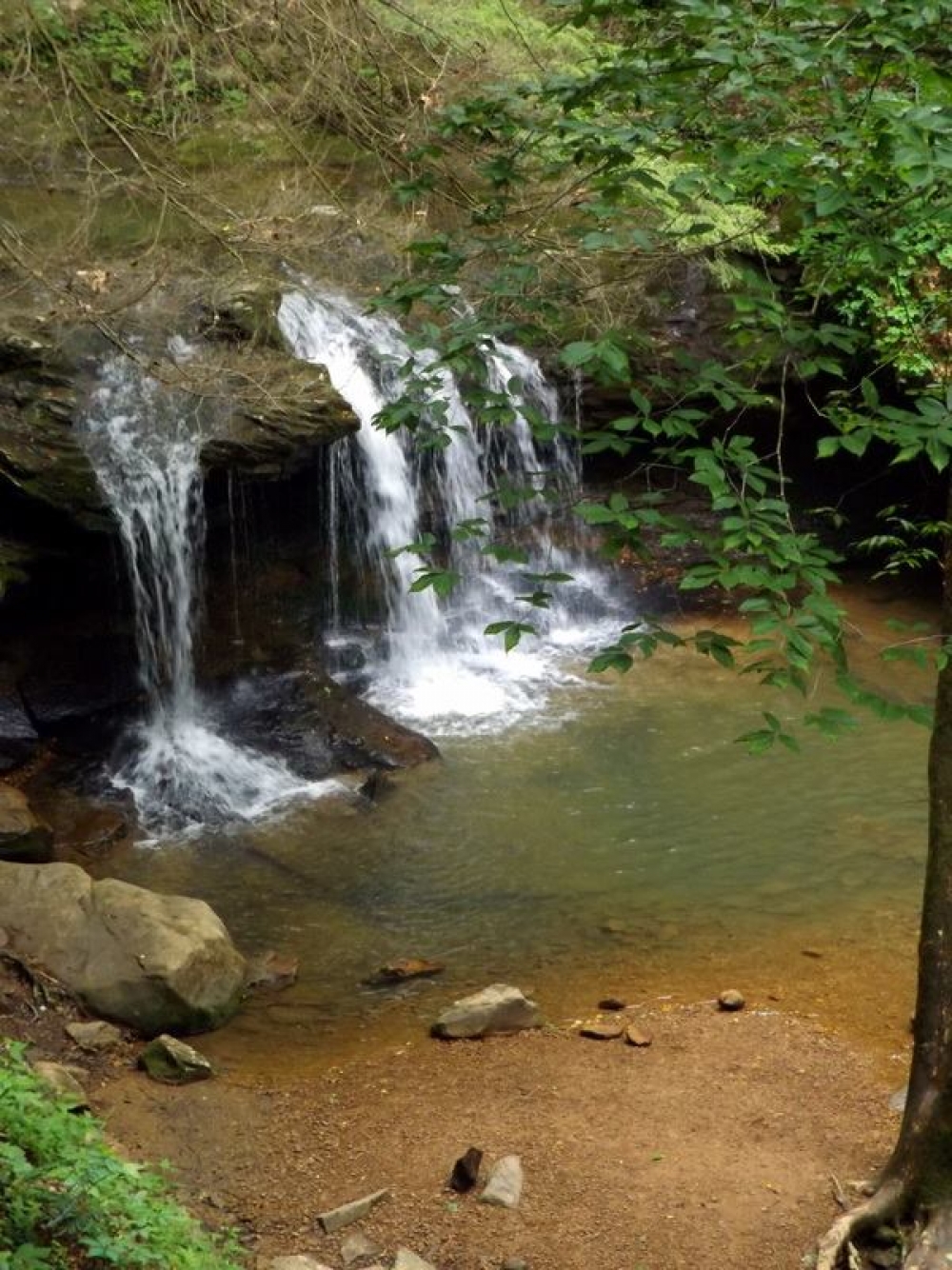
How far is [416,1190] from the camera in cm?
510

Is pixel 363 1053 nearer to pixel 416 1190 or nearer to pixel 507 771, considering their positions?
pixel 416 1190

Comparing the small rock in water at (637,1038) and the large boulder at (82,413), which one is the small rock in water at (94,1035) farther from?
the large boulder at (82,413)

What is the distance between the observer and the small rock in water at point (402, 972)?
7.12 meters

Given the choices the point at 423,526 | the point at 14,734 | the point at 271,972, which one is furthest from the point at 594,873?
the point at 423,526

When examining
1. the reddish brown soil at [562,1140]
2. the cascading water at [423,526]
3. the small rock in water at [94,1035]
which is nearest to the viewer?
the reddish brown soil at [562,1140]

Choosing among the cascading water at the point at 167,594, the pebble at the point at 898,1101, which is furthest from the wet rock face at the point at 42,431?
the pebble at the point at 898,1101

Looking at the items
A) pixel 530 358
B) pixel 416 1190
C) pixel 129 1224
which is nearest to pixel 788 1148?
pixel 416 1190

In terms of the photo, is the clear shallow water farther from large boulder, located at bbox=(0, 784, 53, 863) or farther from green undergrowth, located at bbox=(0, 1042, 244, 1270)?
green undergrowth, located at bbox=(0, 1042, 244, 1270)

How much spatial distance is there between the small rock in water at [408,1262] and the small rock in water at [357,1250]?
0.37 feet

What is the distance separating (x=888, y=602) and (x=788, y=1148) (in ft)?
27.5

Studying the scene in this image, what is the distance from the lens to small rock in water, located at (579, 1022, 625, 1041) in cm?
642

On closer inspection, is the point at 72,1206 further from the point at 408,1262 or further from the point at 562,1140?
the point at 562,1140

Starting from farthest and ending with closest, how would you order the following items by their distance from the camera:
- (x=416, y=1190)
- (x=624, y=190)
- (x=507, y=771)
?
(x=507, y=771), (x=416, y=1190), (x=624, y=190)

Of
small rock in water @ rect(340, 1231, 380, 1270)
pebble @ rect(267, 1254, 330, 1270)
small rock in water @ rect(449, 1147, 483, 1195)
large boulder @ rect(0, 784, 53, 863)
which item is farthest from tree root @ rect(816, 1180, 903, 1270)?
large boulder @ rect(0, 784, 53, 863)
